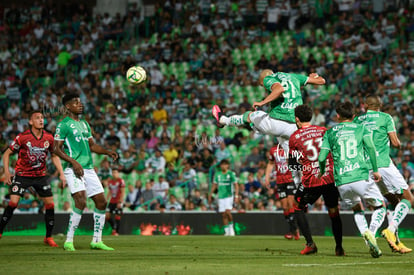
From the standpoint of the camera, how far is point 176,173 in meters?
23.1

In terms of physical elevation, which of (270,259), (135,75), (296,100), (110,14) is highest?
(110,14)

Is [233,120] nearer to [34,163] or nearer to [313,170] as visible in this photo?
[313,170]

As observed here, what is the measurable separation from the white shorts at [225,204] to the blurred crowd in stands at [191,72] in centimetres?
124

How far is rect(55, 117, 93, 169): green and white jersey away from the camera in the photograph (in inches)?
494

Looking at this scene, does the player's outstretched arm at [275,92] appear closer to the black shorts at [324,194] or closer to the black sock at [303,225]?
the black shorts at [324,194]

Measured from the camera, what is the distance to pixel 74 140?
12617 millimetres

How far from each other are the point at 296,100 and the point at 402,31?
1642 centimetres

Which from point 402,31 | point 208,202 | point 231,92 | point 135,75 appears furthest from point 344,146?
point 402,31

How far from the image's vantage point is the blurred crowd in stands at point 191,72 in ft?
76.1

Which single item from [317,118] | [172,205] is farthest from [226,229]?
[317,118]

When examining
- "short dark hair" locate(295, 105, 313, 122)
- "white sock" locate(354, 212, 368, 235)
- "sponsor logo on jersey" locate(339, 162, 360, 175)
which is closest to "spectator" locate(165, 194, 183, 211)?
"short dark hair" locate(295, 105, 313, 122)

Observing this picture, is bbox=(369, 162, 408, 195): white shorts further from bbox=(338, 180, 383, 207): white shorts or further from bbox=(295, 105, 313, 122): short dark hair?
bbox=(295, 105, 313, 122): short dark hair

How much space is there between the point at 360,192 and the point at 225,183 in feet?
35.7

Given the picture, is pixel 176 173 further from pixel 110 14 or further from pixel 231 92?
pixel 110 14
